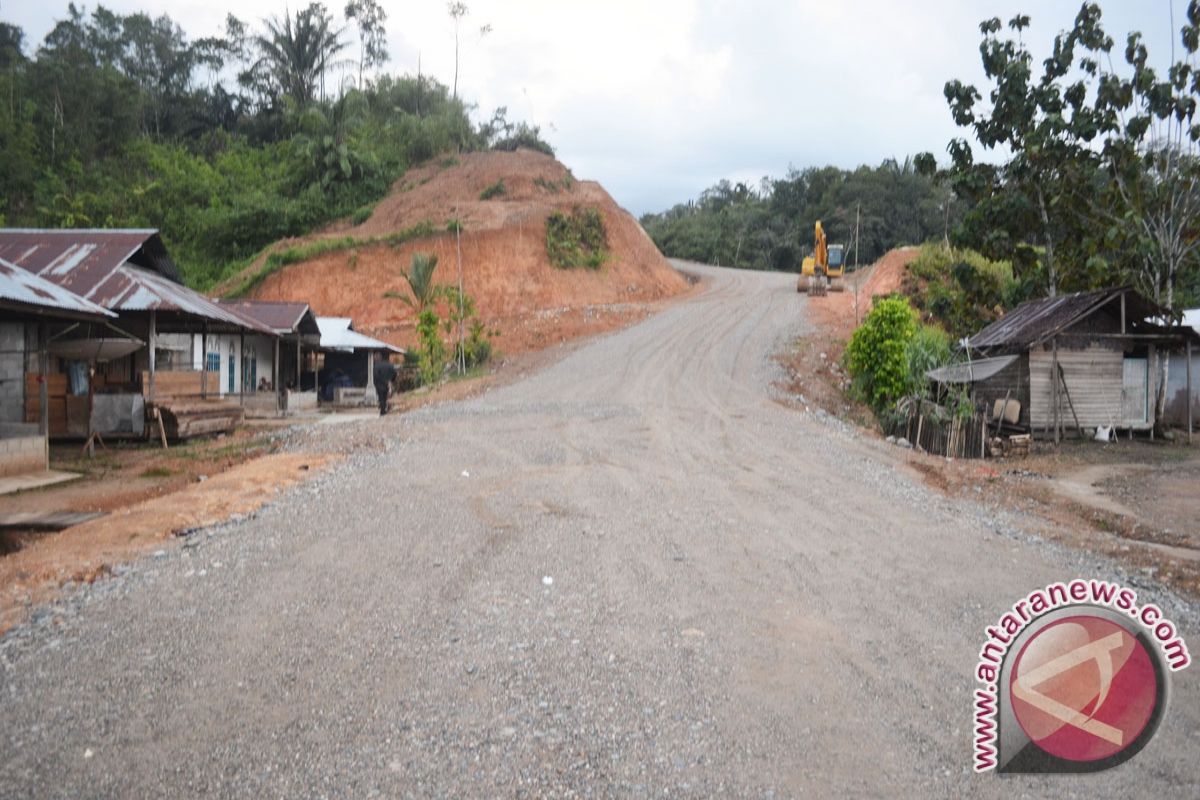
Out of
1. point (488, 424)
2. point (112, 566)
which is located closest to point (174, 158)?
point (488, 424)

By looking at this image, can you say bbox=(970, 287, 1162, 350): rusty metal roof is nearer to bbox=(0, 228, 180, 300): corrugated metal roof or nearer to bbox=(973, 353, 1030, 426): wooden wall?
bbox=(973, 353, 1030, 426): wooden wall

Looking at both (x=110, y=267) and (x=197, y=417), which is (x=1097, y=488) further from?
(x=110, y=267)

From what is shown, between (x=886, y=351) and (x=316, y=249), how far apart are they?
30.7 metres

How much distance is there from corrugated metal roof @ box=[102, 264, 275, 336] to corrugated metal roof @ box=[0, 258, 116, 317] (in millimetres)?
3156

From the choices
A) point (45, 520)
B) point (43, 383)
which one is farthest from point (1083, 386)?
point (43, 383)

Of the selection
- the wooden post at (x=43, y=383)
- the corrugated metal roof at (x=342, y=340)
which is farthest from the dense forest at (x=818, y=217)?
the wooden post at (x=43, y=383)

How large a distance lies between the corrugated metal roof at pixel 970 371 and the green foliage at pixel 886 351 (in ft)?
2.74

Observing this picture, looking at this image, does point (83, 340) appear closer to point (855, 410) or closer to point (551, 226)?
point (855, 410)

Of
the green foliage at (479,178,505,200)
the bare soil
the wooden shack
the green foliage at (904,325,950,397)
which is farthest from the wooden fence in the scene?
the green foliage at (479,178,505,200)

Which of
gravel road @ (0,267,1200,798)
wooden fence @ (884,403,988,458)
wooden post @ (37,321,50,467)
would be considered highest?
wooden post @ (37,321,50,467)

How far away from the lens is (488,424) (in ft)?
52.6

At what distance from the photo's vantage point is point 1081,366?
1891 cm

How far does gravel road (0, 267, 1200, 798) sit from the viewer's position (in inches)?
144

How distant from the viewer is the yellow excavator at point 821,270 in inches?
1587
